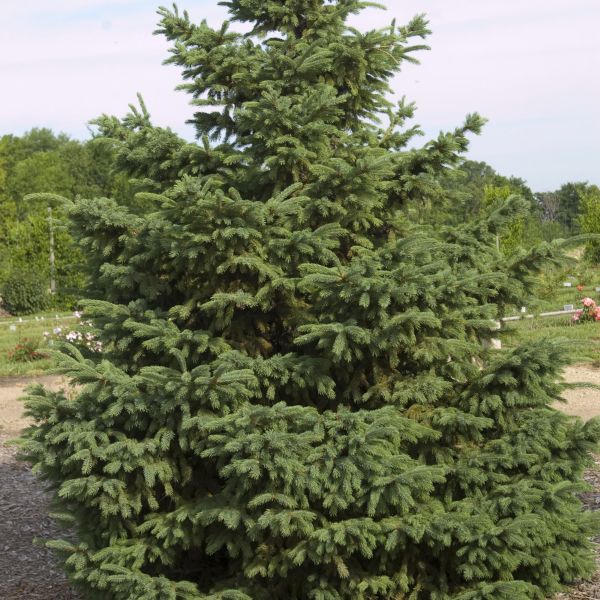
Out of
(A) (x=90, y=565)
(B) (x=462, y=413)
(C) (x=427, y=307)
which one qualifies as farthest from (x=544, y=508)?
(A) (x=90, y=565)

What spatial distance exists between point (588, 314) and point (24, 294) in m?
16.8

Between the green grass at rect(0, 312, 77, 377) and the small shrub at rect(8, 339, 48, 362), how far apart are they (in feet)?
0.34

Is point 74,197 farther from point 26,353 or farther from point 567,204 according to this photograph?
point 567,204

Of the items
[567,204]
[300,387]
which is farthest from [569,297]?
[567,204]

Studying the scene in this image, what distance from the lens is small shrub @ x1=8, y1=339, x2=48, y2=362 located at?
46.3 feet

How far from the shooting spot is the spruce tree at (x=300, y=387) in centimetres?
375

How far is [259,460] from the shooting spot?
3576mm

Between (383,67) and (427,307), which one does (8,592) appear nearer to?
(427,307)

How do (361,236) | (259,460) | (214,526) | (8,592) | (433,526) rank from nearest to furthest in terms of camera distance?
(259,460), (433,526), (214,526), (361,236), (8,592)

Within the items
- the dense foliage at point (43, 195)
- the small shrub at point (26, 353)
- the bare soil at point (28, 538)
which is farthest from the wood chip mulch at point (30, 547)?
the small shrub at point (26, 353)

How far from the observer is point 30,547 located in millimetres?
5918

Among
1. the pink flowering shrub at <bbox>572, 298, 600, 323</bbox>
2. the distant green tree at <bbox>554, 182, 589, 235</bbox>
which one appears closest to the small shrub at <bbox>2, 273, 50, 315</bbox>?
the pink flowering shrub at <bbox>572, 298, 600, 323</bbox>

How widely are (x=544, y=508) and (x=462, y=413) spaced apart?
26.0 inches

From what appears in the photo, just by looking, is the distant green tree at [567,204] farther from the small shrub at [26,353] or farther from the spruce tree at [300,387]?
the spruce tree at [300,387]
